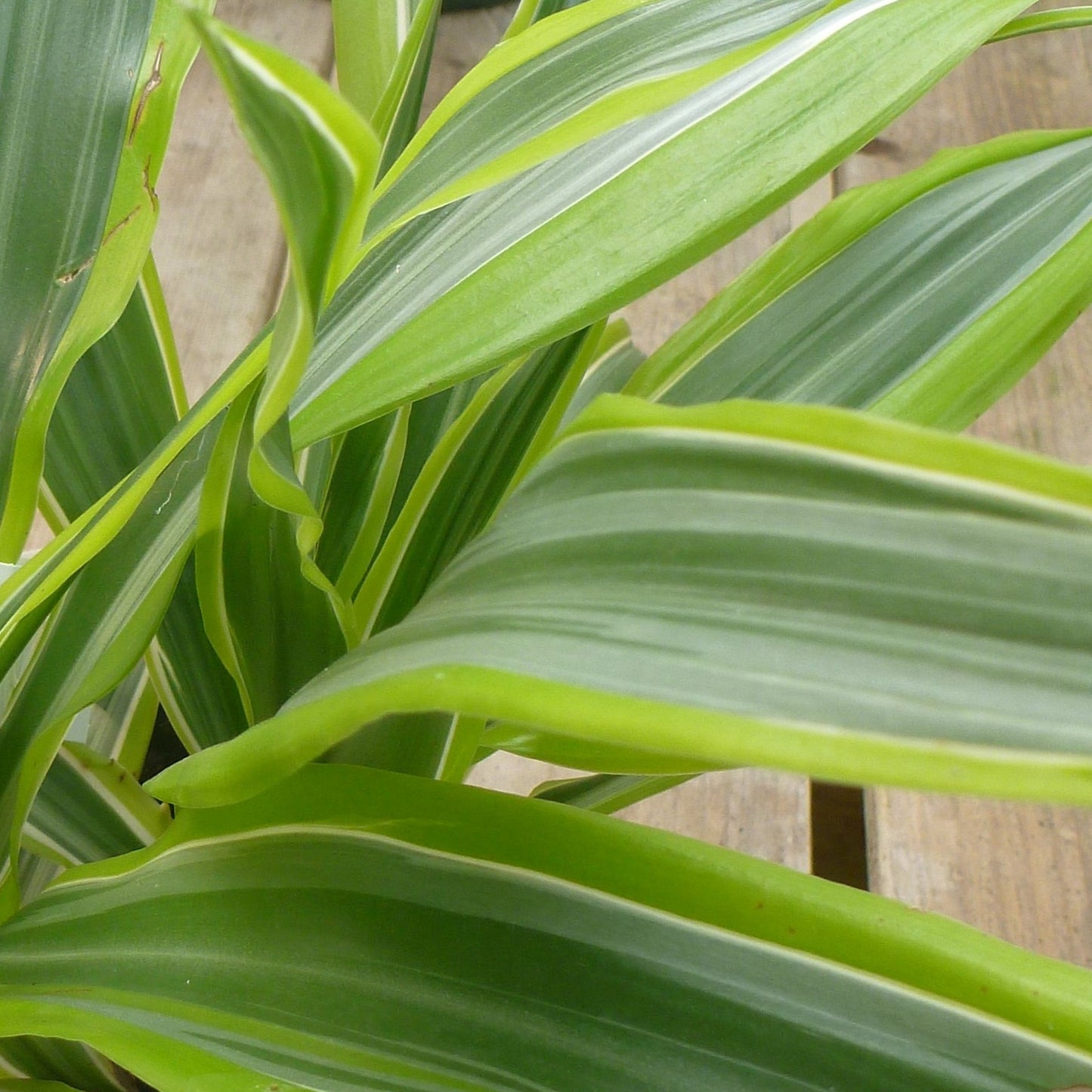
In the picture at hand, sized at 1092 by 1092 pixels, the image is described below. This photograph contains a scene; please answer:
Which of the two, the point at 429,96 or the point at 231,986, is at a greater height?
the point at 429,96

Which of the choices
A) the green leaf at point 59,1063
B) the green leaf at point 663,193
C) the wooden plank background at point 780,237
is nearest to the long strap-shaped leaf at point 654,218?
the green leaf at point 663,193

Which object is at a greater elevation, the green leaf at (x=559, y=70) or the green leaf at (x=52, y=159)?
the green leaf at (x=559, y=70)

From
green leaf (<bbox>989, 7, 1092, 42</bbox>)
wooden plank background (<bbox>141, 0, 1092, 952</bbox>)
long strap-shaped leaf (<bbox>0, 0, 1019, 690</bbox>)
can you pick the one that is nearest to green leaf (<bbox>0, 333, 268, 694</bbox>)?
long strap-shaped leaf (<bbox>0, 0, 1019, 690</bbox>)

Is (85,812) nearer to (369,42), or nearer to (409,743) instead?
(409,743)

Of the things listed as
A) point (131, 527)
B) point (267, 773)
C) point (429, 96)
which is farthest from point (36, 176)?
point (429, 96)

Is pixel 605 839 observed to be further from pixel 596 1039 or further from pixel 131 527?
pixel 131 527

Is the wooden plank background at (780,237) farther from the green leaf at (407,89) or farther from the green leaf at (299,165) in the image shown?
the green leaf at (299,165)
